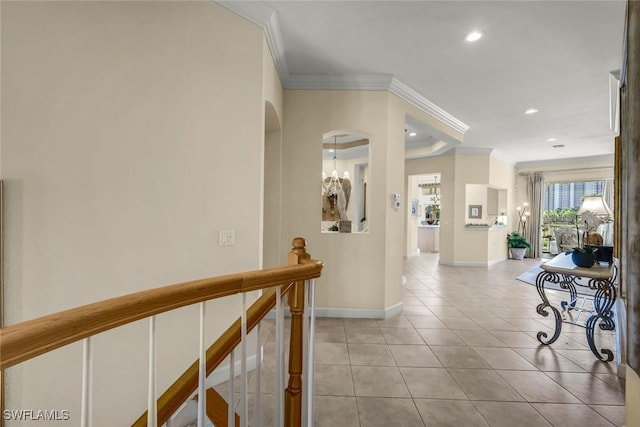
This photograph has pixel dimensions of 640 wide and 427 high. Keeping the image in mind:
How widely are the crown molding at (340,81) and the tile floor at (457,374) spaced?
2.96 m

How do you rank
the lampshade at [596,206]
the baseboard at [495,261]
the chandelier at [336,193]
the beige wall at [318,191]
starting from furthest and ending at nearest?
the baseboard at [495,261] < the chandelier at [336,193] < the beige wall at [318,191] < the lampshade at [596,206]

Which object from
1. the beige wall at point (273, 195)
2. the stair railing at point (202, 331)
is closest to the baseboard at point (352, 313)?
the beige wall at point (273, 195)

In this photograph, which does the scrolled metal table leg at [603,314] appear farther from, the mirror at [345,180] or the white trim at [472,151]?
the white trim at [472,151]

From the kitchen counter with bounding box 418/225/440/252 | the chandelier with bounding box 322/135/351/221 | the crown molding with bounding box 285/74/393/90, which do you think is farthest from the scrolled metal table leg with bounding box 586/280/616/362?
the kitchen counter with bounding box 418/225/440/252

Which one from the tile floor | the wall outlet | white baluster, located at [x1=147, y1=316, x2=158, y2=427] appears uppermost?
the wall outlet

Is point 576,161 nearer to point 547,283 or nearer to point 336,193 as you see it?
point 547,283

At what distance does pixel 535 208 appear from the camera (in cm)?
898

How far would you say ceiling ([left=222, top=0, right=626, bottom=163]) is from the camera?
2482mm

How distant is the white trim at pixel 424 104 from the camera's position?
150 inches

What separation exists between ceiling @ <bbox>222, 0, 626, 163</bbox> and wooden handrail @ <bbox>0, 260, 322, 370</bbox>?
7.82 ft

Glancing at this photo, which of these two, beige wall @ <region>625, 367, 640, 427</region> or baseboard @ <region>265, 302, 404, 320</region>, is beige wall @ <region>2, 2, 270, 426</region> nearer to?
baseboard @ <region>265, 302, 404, 320</region>

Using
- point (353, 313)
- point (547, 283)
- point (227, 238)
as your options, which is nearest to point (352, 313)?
point (353, 313)

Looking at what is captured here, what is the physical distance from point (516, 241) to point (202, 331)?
9947 millimetres

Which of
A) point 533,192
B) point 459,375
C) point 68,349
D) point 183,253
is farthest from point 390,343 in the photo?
point 533,192
